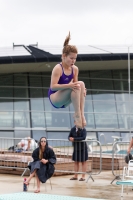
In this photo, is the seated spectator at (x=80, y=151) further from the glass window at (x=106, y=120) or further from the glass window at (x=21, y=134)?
the glass window at (x=106, y=120)

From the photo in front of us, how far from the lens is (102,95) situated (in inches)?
1297

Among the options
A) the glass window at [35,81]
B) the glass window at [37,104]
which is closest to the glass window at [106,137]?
the glass window at [37,104]

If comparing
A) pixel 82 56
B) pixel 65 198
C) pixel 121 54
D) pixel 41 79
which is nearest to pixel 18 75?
pixel 41 79

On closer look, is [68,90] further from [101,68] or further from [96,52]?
[101,68]

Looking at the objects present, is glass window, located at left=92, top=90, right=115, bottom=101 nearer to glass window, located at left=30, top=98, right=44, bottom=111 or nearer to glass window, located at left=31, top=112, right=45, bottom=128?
glass window, located at left=30, top=98, right=44, bottom=111

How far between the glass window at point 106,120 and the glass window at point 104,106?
384mm

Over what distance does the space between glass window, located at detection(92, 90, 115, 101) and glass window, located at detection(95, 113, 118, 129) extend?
1256 millimetres

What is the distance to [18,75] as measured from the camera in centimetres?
3306

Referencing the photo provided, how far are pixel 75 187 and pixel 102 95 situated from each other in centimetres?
2011

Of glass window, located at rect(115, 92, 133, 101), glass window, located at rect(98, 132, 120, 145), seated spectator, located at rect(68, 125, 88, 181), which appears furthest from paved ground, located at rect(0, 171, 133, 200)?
glass window, located at rect(115, 92, 133, 101)

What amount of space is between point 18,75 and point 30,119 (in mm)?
3473

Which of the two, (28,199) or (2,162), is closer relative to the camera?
(28,199)

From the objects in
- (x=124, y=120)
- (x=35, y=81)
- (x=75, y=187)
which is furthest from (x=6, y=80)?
(x=75, y=187)

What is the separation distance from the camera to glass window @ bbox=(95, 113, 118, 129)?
3167 cm
